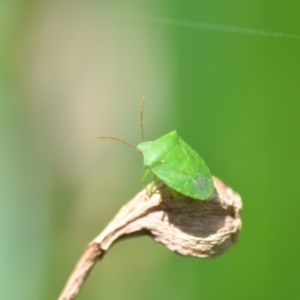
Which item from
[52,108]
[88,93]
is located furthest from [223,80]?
→ [52,108]

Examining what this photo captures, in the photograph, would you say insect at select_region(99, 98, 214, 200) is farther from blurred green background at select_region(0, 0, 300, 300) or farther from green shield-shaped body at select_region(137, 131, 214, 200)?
blurred green background at select_region(0, 0, 300, 300)

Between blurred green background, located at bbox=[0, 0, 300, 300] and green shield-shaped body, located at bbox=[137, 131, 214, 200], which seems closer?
green shield-shaped body, located at bbox=[137, 131, 214, 200]

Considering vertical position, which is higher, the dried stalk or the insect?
the insect

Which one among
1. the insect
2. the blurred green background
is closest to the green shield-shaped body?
the insect

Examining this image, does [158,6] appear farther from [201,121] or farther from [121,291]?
[121,291]

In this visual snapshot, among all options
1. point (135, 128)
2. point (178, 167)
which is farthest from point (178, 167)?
point (135, 128)

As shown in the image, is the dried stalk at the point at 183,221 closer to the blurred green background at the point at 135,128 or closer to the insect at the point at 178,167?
the insect at the point at 178,167

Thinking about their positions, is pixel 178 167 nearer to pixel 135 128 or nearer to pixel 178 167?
pixel 178 167
